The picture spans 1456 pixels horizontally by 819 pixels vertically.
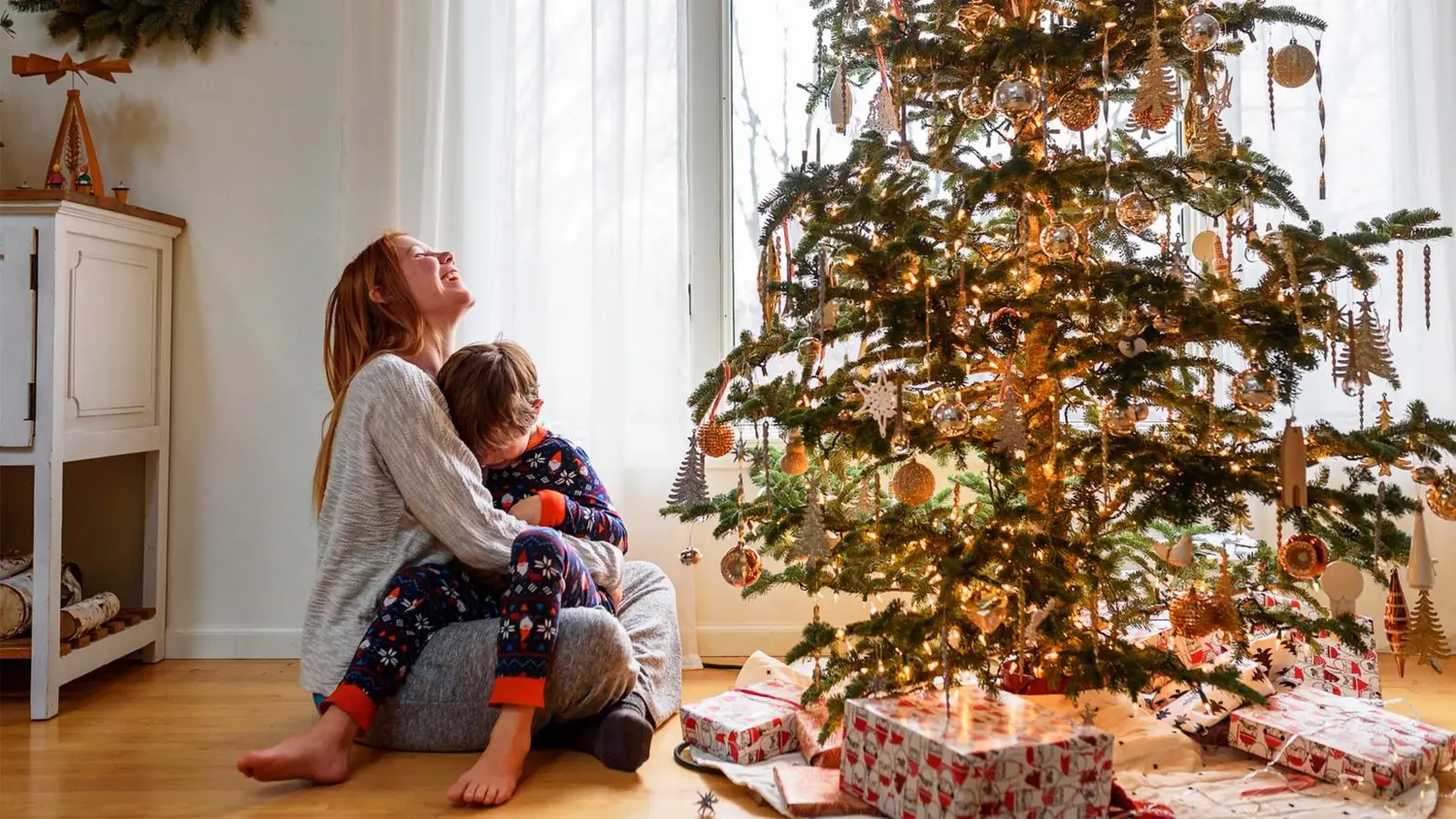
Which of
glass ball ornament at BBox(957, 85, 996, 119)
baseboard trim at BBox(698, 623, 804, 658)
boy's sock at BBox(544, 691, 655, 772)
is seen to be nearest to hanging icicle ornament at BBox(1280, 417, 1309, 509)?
glass ball ornament at BBox(957, 85, 996, 119)

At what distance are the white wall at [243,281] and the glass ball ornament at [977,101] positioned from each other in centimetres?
177

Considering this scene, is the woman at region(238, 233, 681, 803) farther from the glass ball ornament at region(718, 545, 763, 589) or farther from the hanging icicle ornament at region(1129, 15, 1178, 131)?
the hanging icicle ornament at region(1129, 15, 1178, 131)

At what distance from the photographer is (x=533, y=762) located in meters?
→ 2.00

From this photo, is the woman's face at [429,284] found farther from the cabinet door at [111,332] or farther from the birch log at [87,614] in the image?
the birch log at [87,614]

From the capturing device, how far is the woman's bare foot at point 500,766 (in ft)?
5.81

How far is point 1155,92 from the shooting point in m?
1.73

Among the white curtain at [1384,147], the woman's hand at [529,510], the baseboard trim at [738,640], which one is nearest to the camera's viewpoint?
the woman's hand at [529,510]

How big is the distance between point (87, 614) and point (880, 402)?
193cm

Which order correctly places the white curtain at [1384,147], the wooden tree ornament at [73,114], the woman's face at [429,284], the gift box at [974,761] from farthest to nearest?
the white curtain at [1384,147] → the wooden tree ornament at [73,114] → the woman's face at [429,284] → the gift box at [974,761]

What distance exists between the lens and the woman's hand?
84.7 inches

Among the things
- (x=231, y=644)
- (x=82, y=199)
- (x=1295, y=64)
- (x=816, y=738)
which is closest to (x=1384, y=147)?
(x=1295, y=64)

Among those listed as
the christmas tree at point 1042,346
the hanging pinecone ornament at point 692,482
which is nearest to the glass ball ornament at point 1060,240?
the christmas tree at point 1042,346

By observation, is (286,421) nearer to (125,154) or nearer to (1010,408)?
(125,154)

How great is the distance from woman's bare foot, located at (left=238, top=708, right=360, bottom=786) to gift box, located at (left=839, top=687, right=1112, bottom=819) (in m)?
0.87
